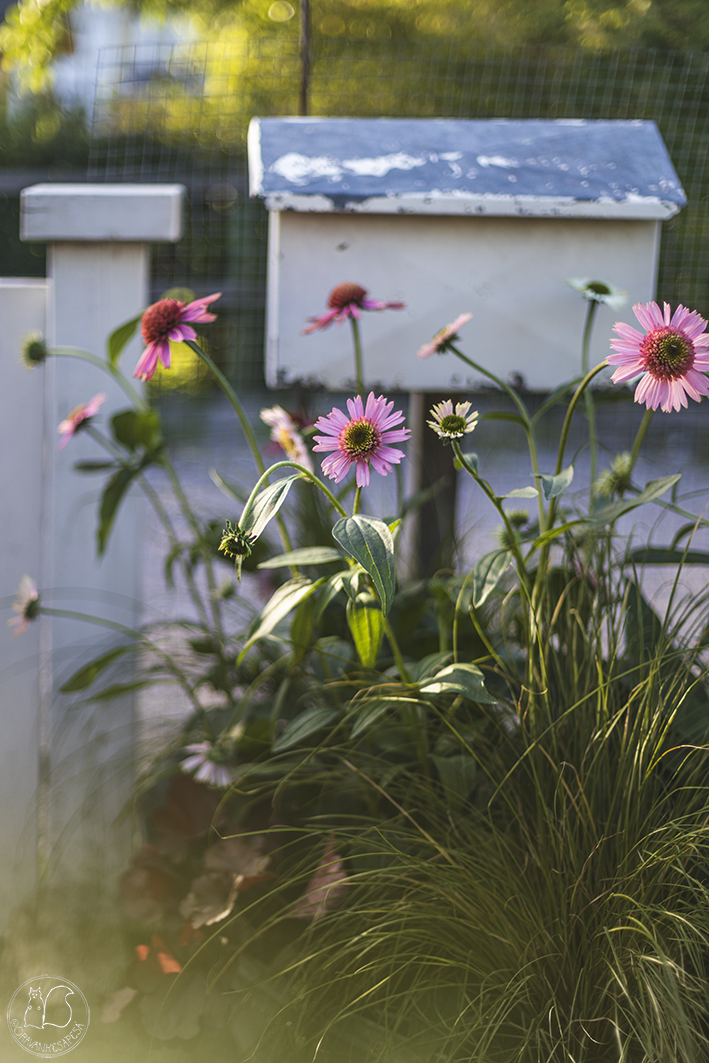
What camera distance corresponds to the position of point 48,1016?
97 centimetres

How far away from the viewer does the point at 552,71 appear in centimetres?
388

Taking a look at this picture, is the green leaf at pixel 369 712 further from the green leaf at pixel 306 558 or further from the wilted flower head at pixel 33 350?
the wilted flower head at pixel 33 350

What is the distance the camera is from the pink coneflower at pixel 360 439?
0.65 m

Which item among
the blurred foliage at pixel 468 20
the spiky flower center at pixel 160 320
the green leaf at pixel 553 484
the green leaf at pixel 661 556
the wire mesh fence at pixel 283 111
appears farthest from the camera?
the blurred foliage at pixel 468 20

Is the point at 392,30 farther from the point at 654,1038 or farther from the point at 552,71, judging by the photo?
the point at 654,1038

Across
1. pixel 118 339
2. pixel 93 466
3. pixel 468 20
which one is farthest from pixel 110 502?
pixel 468 20

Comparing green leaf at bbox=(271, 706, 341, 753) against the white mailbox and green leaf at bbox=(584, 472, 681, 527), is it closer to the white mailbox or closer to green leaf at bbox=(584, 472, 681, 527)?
green leaf at bbox=(584, 472, 681, 527)

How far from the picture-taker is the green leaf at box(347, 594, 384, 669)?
29.9 inches

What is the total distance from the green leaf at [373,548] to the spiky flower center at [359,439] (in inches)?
2.2

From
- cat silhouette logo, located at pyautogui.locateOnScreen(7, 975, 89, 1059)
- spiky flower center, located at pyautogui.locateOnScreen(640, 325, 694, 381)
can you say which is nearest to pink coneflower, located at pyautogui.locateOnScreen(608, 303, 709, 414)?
spiky flower center, located at pyautogui.locateOnScreen(640, 325, 694, 381)

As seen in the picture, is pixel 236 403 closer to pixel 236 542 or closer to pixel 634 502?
pixel 236 542

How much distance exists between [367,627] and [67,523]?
2.15 ft

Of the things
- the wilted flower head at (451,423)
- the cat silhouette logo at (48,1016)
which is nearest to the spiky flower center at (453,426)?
the wilted flower head at (451,423)

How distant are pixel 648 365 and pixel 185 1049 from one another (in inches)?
31.1
